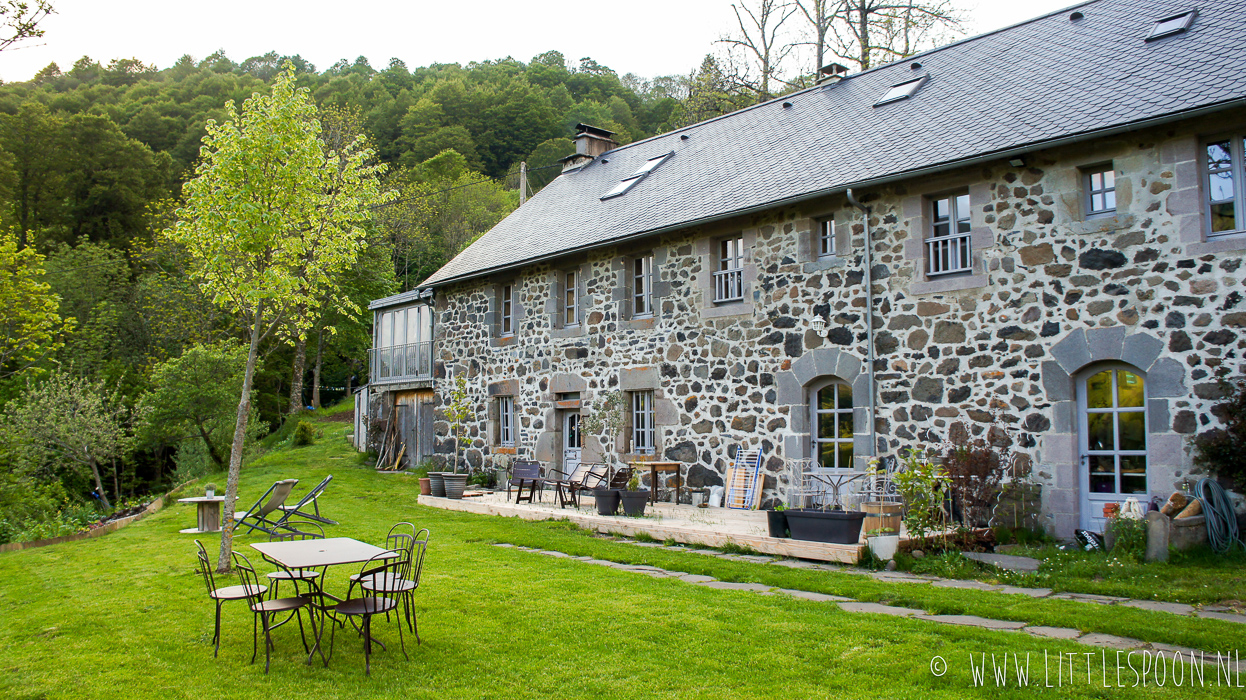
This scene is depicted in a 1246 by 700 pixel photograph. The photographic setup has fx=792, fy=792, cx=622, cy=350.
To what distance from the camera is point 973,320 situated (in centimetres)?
969

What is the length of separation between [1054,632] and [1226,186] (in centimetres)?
570

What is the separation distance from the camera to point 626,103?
37688mm

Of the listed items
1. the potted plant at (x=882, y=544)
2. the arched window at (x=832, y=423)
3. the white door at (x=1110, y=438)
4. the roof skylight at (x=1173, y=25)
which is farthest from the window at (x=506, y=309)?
the roof skylight at (x=1173, y=25)

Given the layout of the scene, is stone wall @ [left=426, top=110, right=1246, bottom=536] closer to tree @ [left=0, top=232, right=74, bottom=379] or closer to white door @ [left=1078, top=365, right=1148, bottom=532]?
white door @ [left=1078, top=365, right=1148, bottom=532]

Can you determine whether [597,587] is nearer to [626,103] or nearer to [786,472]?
[786,472]

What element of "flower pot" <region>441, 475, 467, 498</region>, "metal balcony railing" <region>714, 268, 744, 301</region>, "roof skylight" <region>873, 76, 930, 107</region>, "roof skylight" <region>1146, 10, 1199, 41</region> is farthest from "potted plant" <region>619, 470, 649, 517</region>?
"roof skylight" <region>1146, 10, 1199, 41</region>

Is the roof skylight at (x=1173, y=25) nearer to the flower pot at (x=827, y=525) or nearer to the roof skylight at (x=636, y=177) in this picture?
the flower pot at (x=827, y=525)

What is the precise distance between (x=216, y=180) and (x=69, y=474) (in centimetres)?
1596

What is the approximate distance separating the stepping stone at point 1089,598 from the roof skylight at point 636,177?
38.5ft

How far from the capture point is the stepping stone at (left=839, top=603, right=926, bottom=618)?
593cm

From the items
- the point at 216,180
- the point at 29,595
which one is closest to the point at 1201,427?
the point at 216,180

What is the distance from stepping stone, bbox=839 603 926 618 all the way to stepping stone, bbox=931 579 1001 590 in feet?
2.96

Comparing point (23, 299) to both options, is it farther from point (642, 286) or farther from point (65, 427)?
point (642, 286)

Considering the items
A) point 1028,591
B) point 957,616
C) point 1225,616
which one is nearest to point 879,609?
point 957,616
